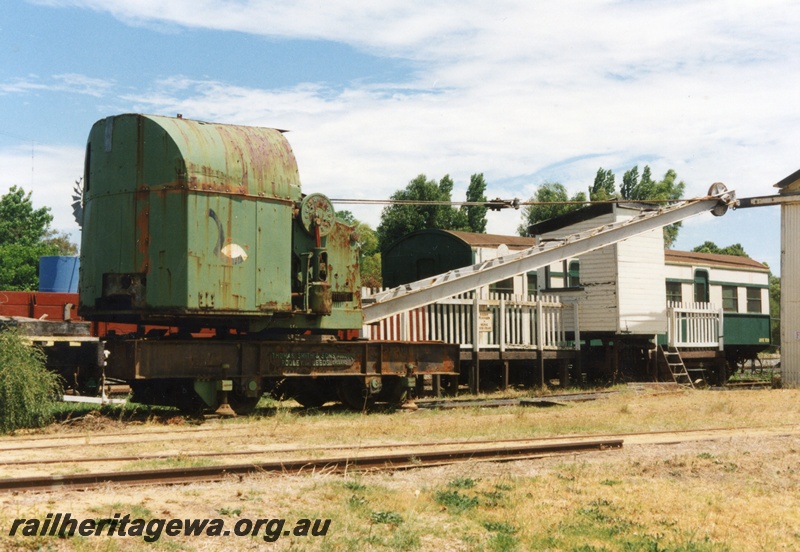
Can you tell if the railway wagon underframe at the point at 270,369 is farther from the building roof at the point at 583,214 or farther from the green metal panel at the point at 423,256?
the building roof at the point at 583,214

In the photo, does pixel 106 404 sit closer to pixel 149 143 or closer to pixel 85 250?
pixel 85 250

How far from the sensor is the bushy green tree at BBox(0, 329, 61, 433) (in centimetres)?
1198

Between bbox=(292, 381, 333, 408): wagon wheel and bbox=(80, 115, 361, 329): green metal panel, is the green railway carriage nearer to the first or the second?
bbox=(80, 115, 361, 329): green metal panel

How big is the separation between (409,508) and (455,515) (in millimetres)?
384

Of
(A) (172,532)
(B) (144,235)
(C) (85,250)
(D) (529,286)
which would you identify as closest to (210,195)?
(B) (144,235)

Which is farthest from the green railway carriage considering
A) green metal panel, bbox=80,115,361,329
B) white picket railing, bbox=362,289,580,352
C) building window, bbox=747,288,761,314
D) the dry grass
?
building window, bbox=747,288,761,314

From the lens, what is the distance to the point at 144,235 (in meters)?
13.4

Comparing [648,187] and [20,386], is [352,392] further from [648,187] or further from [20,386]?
[648,187]

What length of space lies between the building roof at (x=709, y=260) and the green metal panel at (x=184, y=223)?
1670 cm

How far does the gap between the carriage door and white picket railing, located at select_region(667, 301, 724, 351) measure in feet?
3.55

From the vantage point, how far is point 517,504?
749cm

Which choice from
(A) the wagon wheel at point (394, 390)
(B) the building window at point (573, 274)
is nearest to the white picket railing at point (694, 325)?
(B) the building window at point (573, 274)

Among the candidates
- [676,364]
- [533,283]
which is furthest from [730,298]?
[533,283]

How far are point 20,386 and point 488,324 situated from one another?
38.1 ft
